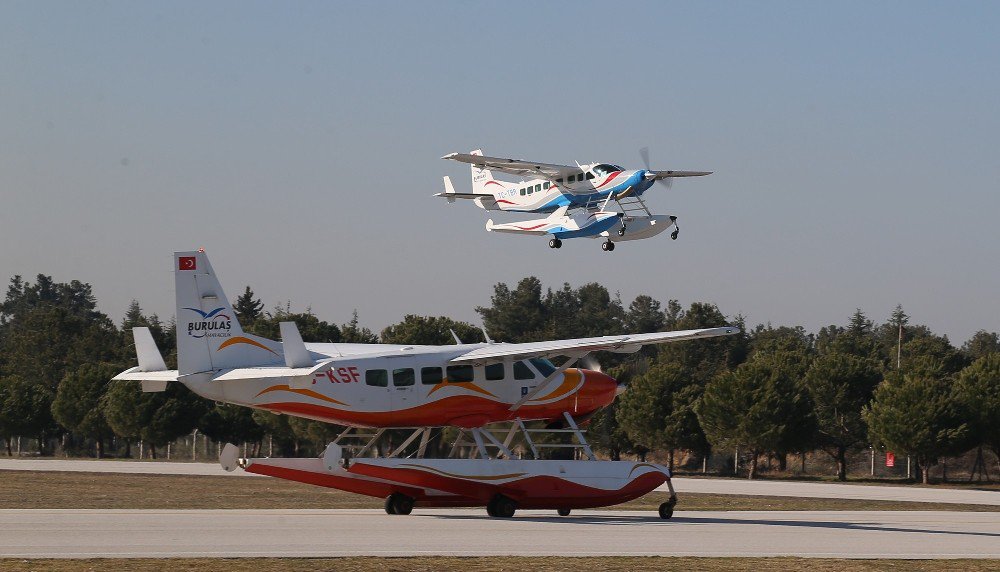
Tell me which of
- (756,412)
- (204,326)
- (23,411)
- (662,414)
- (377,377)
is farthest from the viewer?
(23,411)

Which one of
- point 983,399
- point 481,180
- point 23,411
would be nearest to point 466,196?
point 481,180

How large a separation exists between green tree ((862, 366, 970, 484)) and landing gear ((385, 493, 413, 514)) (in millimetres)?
40057

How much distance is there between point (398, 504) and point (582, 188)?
22.6m

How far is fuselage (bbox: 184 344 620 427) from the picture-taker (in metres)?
28.8

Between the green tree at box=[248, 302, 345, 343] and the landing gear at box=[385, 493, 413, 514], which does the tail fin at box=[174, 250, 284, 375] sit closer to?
the landing gear at box=[385, 493, 413, 514]

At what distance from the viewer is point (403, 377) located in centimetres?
2950

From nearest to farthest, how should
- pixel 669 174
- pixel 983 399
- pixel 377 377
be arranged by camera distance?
1. pixel 377 377
2. pixel 669 174
3. pixel 983 399

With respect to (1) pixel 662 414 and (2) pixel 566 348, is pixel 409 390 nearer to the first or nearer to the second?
(2) pixel 566 348

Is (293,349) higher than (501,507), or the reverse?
(293,349)

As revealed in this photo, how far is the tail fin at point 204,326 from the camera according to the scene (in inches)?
1153

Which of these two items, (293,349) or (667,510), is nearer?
(293,349)

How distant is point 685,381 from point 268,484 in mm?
33336

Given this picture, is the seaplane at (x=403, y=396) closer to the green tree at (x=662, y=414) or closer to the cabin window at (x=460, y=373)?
the cabin window at (x=460, y=373)

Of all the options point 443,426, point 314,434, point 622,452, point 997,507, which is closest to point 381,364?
point 443,426
